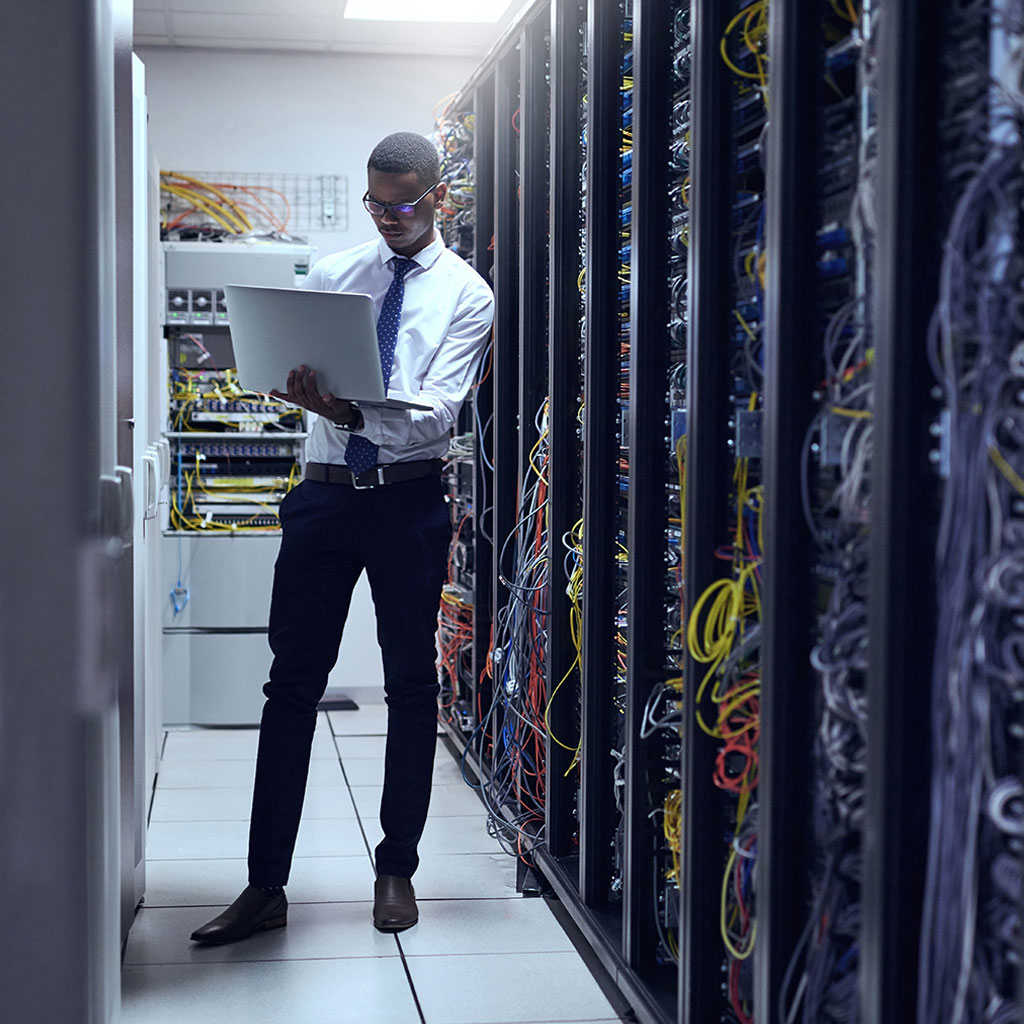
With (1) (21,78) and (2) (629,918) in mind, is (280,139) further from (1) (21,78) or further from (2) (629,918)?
(1) (21,78)

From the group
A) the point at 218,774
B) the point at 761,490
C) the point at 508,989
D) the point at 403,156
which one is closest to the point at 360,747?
the point at 218,774

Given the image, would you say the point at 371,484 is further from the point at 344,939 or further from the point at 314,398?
the point at 344,939

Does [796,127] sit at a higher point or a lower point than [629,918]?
higher

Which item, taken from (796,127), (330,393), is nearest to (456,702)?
(330,393)

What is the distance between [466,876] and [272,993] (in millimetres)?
807

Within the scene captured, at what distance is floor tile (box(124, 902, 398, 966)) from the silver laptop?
111 centimetres

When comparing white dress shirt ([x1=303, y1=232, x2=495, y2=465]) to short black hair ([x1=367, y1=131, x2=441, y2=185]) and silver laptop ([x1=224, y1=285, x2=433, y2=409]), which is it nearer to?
silver laptop ([x1=224, y1=285, x2=433, y2=409])

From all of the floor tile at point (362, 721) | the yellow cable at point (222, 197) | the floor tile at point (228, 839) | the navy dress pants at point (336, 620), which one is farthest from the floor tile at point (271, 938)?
the yellow cable at point (222, 197)

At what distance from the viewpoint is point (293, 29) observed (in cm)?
525

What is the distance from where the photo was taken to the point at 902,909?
1.34 metres

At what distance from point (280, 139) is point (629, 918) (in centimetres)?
418

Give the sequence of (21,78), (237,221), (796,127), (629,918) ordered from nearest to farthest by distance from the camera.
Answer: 1. (21,78)
2. (796,127)
3. (629,918)
4. (237,221)

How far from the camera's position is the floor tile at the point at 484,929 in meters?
2.65

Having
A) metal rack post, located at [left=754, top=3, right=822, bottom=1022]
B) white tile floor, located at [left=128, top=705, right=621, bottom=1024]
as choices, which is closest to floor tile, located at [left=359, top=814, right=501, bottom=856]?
white tile floor, located at [left=128, top=705, right=621, bottom=1024]
